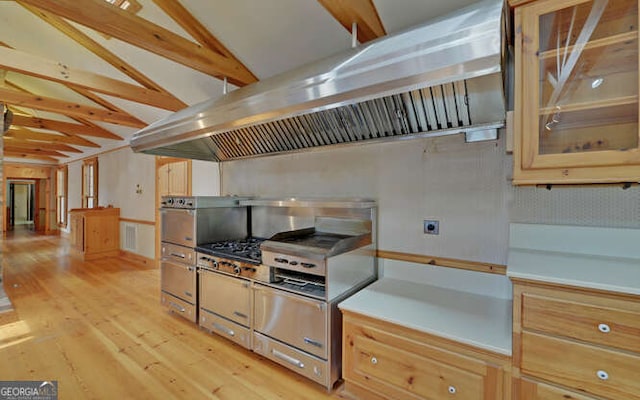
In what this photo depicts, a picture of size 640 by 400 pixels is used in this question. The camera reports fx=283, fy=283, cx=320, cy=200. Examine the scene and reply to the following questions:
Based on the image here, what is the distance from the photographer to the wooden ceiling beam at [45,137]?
5.69 metres

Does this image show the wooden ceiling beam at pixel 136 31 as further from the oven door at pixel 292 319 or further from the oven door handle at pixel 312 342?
the oven door handle at pixel 312 342

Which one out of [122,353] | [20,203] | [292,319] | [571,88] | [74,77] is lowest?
[122,353]

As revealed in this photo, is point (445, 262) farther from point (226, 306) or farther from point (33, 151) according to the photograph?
point (33, 151)

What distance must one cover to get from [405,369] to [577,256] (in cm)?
111

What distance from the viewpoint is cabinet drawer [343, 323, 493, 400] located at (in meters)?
1.38

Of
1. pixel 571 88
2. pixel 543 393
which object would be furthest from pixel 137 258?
pixel 571 88

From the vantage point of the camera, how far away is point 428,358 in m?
1.46

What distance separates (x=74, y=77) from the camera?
288cm

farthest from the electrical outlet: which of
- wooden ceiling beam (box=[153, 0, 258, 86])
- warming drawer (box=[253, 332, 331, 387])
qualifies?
wooden ceiling beam (box=[153, 0, 258, 86])

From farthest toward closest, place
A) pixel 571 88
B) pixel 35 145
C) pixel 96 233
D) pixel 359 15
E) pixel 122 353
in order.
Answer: pixel 35 145 → pixel 96 233 → pixel 122 353 → pixel 359 15 → pixel 571 88

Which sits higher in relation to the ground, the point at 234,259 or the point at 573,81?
the point at 573,81

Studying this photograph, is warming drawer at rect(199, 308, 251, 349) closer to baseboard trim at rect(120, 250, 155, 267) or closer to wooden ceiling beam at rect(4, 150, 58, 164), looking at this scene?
baseboard trim at rect(120, 250, 155, 267)

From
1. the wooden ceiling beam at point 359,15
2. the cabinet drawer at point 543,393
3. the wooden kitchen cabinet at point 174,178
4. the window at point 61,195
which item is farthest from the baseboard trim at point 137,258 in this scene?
the cabinet drawer at point 543,393

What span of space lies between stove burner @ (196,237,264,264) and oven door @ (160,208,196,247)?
0.17 metres
